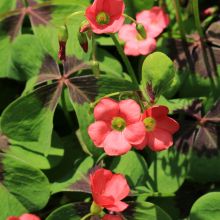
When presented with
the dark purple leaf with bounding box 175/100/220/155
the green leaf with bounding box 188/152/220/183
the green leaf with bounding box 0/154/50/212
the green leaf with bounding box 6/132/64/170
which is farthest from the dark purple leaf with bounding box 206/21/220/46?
the green leaf with bounding box 0/154/50/212

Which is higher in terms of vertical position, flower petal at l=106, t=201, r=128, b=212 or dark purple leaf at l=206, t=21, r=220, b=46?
dark purple leaf at l=206, t=21, r=220, b=46

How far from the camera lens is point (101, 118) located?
1448 mm

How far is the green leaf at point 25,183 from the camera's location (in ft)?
5.10

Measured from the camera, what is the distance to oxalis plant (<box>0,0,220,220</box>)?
144 centimetres

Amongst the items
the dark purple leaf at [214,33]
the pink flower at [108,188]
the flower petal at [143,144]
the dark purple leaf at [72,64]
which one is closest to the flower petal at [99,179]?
the pink flower at [108,188]

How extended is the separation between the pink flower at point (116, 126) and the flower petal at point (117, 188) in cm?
7

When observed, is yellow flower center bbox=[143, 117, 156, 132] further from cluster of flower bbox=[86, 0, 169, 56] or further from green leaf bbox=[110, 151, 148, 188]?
cluster of flower bbox=[86, 0, 169, 56]

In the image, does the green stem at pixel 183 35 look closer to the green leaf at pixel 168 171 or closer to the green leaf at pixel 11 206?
the green leaf at pixel 168 171

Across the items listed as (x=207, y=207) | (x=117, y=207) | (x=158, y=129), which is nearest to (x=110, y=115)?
(x=158, y=129)

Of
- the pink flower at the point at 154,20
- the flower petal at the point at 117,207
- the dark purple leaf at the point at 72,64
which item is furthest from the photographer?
the pink flower at the point at 154,20

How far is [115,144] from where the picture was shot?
4.70ft

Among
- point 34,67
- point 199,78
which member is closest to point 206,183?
point 199,78

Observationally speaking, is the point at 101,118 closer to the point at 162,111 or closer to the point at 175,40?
the point at 162,111

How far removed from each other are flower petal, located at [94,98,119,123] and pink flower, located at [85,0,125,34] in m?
0.19
